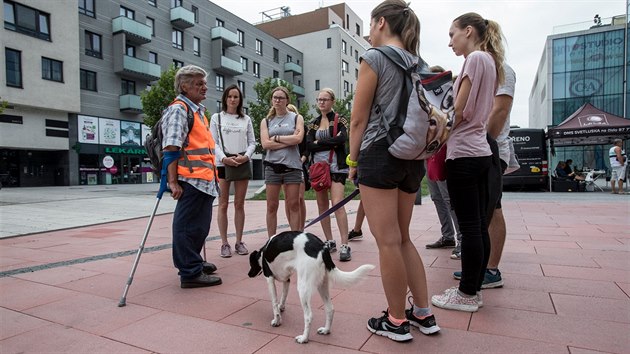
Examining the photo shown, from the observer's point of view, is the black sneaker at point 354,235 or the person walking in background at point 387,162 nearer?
the person walking in background at point 387,162

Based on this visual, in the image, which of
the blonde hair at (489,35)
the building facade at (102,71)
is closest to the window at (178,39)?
the building facade at (102,71)

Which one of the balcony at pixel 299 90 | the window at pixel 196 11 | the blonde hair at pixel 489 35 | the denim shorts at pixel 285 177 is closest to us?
the blonde hair at pixel 489 35

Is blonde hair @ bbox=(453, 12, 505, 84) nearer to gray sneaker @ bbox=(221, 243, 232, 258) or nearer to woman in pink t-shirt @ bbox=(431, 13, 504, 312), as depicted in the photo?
woman in pink t-shirt @ bbox=(431, 13, 504, 312)

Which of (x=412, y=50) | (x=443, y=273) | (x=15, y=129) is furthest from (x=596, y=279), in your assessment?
(x=15, y=129)

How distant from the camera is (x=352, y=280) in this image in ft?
7.38

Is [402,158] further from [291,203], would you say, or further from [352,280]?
[291,203]

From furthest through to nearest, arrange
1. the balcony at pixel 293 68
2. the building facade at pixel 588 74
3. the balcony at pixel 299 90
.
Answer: the balcony at pixel 299 90 < the balcony at pixel 293 68 < the building facade at pixel 588 74

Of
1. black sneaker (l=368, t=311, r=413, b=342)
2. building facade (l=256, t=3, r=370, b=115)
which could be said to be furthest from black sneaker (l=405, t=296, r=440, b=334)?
building facade (l=256, t=3, r=370, b=115)

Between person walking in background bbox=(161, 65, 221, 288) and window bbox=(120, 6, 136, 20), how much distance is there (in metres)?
30.7

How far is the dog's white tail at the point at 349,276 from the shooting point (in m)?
2.22

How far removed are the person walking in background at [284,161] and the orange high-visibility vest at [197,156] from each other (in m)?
0.86

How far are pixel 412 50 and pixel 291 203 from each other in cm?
234

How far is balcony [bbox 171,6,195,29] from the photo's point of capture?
105ft

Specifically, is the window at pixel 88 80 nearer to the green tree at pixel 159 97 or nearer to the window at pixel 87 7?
the window at pixel 87 7
